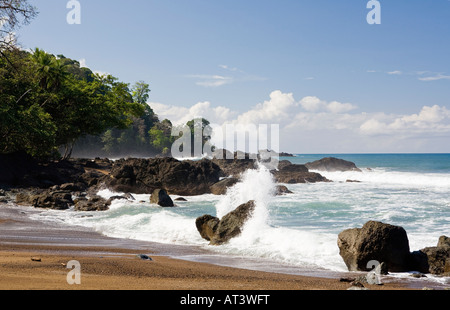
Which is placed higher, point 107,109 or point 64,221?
point 107,109

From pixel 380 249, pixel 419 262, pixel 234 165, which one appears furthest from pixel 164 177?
pixel 419 262

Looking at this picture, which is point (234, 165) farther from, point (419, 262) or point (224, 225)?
point (419, 262)

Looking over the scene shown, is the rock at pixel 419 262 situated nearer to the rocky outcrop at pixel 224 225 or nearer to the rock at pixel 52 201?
the rocky outcrop at pixel 224 225

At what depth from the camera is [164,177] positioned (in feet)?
106

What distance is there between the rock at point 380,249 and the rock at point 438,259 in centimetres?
47

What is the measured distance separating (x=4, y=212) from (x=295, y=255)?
521 inches

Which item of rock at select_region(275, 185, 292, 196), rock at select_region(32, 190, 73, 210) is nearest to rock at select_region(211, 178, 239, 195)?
rock at select_region(275, 185, 292, 196)

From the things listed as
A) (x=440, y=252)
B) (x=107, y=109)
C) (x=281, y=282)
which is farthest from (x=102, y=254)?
(x=107, y=109)

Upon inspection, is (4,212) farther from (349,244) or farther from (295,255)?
(349,244)

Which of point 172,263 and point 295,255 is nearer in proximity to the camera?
point 172,263

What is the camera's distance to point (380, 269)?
9.06m

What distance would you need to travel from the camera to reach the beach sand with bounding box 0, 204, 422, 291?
618cm

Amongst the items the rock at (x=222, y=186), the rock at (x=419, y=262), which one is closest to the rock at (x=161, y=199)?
the rock at (x=222, y=186)

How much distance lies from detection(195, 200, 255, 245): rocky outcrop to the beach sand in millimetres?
1865
